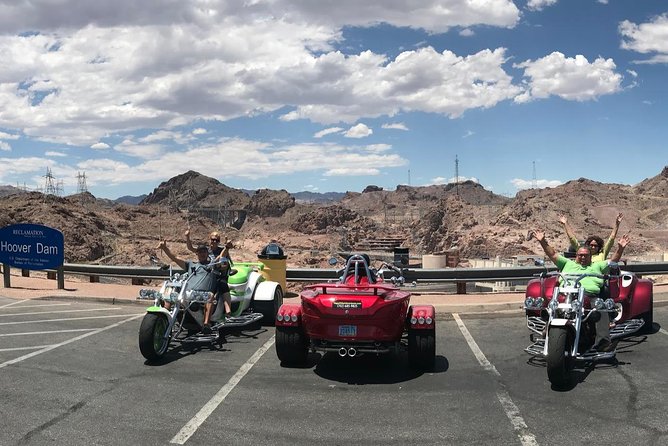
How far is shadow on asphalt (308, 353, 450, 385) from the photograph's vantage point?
6.81 m

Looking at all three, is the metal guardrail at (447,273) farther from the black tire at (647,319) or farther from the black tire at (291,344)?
the black tire at (291,344)

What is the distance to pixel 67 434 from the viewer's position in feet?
16.6

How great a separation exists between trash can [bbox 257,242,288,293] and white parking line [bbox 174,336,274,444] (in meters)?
4.17

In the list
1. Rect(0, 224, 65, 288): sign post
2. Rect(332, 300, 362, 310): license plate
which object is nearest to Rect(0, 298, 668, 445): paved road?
Rect(332, 300, 362, 310): license plate

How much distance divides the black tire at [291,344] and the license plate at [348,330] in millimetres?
684

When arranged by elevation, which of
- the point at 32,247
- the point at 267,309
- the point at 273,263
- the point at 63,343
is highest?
the point at 32,247

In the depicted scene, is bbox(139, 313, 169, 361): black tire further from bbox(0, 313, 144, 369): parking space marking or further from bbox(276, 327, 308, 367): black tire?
bbox(0, 313, 144, 369): parking space marking

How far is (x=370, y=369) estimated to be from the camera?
7230mm

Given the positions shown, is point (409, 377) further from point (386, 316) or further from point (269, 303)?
point (269, 303)

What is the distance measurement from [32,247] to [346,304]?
10729 mm

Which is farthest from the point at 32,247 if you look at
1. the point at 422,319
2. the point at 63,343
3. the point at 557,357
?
the point at 557,357

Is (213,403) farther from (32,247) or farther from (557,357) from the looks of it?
(32,247)

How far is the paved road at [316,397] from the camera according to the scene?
16.7 ft

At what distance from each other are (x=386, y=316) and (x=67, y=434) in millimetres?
3314
